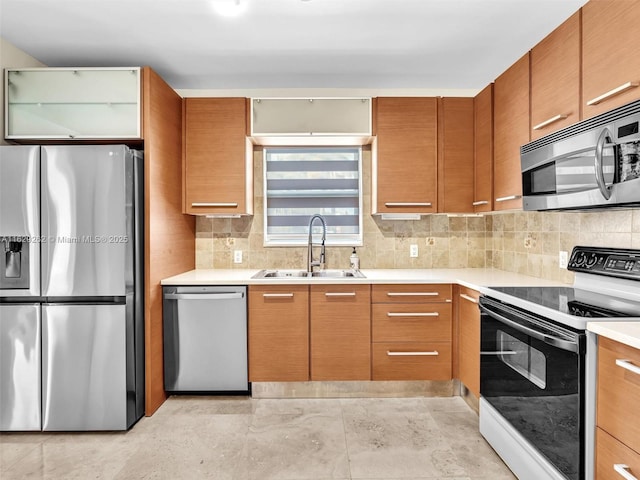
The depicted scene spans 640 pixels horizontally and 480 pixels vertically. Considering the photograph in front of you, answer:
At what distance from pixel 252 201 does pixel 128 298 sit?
1.31 metres

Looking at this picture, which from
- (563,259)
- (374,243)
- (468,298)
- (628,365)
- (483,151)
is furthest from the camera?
(374,243)

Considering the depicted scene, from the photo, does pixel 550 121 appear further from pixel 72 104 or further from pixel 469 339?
pixel 72 104

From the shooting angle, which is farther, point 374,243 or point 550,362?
point 374,243

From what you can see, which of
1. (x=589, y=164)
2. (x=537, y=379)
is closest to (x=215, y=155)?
(x=589, y=164)

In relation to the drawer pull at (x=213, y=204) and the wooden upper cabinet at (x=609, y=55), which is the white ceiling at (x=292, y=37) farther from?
the drawer pull at (x=213, y=204)

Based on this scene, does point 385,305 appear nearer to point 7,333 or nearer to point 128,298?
point 128,298

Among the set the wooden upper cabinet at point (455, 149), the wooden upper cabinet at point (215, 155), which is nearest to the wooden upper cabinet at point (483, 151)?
the wooden upper cabinet at point (455, 149)

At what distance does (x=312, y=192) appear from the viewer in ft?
11.1

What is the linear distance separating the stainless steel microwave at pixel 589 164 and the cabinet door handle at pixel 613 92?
105mm

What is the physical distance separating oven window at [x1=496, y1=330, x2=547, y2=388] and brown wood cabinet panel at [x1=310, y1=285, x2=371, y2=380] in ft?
3.16

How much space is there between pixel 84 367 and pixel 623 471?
2633 mm

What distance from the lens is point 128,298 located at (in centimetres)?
235

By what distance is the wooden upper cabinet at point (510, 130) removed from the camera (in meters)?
2.27

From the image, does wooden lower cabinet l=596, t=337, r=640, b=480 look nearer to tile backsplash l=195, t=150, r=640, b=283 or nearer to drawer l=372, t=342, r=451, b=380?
drawer l=372, t=342, r=451, b=380
